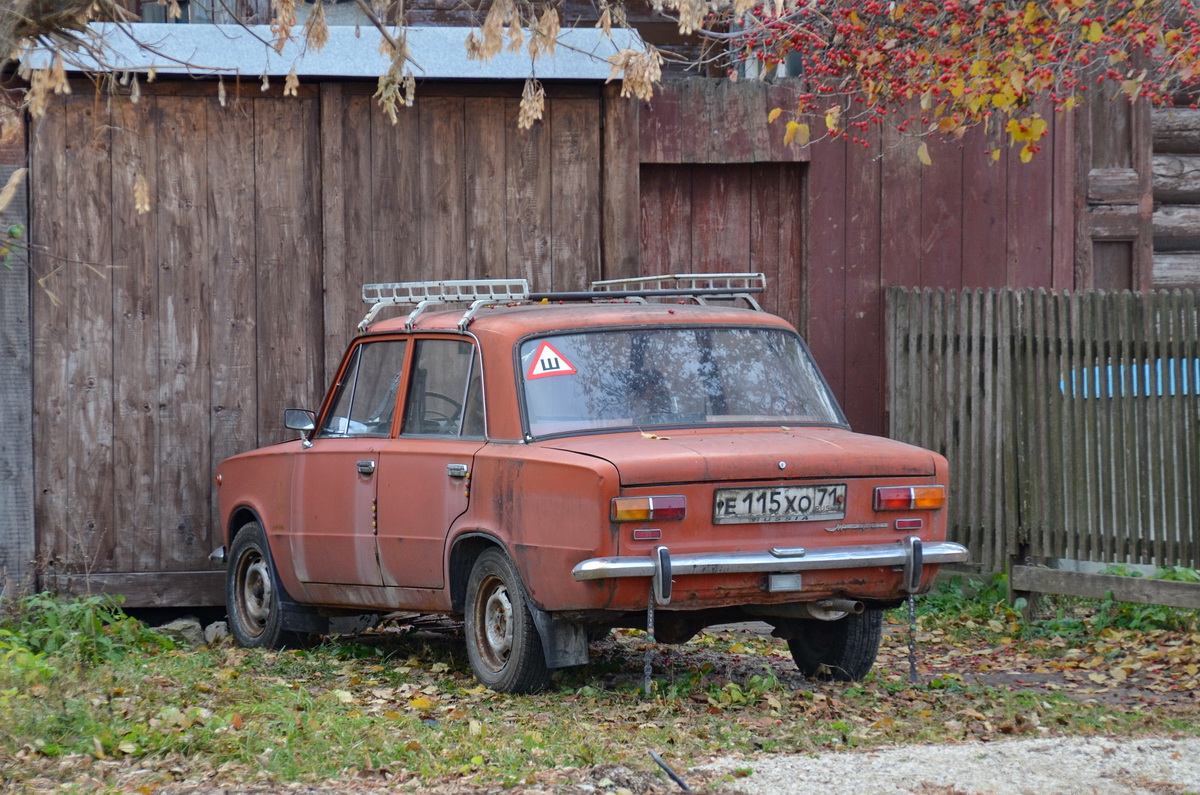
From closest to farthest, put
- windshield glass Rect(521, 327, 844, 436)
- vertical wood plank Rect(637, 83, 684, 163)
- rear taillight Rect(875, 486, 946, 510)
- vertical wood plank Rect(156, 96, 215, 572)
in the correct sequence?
rear taillight Rect(875, 486, 946, 510) < windshield glass Rect(521, 327, 844, 436) < vertical wood plank Rect(156, 96, 215, 572) < vertical wood plank Rect(637, 83, 684, 163)

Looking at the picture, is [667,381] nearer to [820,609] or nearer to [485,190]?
[820,609]

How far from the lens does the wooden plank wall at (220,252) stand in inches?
373

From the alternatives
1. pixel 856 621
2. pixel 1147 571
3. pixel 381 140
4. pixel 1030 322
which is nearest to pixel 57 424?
pixel 381 140

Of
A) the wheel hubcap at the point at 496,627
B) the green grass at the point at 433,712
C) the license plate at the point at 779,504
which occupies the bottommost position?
the green grass at the point at 433,712

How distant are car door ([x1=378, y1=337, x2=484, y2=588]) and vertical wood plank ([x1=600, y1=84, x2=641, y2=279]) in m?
2.81

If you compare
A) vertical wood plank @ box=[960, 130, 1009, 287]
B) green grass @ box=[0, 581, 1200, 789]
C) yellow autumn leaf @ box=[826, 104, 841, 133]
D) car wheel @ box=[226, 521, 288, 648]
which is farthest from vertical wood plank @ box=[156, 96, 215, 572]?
vertical wood plank @ box=[960, 130, 1009, 287]

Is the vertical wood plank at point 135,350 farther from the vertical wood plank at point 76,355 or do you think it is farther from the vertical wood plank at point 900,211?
the vertical wood plank at point 900,211

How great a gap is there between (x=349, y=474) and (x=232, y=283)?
104 inches

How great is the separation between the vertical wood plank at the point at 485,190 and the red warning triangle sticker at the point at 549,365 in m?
3.29

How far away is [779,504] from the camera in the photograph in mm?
6152

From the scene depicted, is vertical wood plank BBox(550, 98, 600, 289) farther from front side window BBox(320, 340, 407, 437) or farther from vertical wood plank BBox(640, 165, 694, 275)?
front side window BBox(320, 340, 407, 437)

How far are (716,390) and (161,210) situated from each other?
4.51 m

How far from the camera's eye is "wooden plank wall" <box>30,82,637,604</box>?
9.48m

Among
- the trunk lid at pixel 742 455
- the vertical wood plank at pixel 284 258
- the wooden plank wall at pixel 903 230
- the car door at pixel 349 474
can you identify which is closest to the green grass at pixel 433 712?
the car door at pixel 349 474
